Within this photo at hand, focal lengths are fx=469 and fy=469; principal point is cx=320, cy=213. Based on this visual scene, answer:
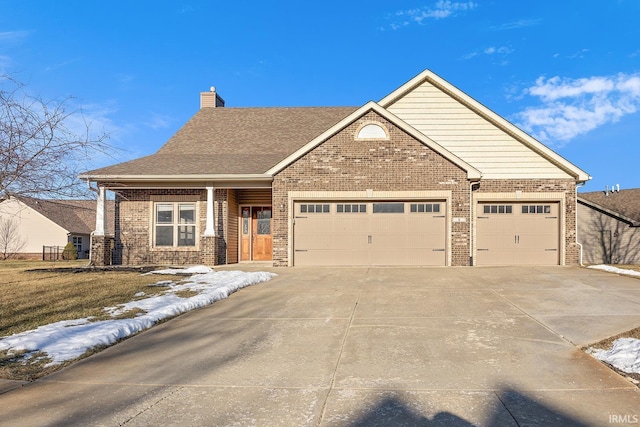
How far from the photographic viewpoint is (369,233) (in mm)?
15711

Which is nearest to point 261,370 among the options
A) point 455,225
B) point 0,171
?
point 0,171

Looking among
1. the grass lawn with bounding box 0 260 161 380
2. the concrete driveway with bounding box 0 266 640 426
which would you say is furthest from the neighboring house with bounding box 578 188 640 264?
the grass lawn with bounding box 0 260 161 380

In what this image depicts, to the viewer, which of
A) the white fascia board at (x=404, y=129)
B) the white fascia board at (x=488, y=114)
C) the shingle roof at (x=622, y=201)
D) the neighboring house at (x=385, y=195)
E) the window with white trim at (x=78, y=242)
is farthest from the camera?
the window with white trim at (x=78, y=242)

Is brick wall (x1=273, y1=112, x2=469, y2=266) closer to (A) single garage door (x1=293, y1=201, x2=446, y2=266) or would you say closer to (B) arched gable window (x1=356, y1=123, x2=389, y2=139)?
(B) arched gable window (x1=356, y1=123, x2=389, y2=139)

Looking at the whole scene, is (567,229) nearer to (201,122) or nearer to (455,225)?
(455,225)

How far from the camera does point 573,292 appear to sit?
9867mm

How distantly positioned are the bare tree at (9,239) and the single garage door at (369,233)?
99.0 feet

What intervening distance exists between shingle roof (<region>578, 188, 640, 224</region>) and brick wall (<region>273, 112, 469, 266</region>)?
1646 cm

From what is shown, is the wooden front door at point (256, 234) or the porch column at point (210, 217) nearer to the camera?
the porch column at point (210, 217)

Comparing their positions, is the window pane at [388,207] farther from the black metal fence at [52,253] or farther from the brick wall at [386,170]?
the black metal fence at [52,253]

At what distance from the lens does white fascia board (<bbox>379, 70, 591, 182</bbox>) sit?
15844 mm

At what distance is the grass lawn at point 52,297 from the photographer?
224 inches

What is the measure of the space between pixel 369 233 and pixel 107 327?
10026 mm

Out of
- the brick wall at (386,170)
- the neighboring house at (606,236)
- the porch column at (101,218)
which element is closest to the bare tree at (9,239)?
the porch column at (101,218)
